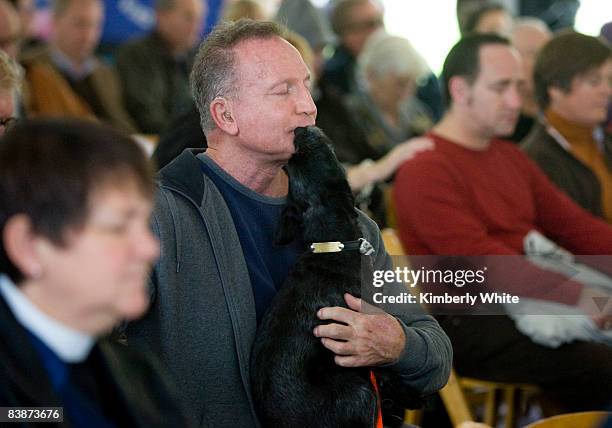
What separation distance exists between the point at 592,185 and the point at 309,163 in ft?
6.52

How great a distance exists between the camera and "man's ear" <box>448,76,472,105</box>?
3217mm

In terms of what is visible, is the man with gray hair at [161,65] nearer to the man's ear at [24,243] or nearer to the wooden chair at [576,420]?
the wooden chair at [576,420]

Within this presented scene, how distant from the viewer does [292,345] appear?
5.71ft

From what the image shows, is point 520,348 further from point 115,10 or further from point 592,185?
point 115,10

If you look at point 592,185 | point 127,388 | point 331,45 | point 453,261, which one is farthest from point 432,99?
point 127,388

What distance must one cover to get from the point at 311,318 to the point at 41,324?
70cm

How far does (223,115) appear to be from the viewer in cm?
199

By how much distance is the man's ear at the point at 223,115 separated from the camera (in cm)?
197

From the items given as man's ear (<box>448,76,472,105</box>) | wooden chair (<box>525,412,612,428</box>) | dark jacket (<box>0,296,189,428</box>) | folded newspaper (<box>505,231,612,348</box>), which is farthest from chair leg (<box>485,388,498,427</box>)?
dark jacket (<box>0,296,189,428</box>)

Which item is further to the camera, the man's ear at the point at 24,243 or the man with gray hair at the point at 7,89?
the man with gray hair at the point at 7,89

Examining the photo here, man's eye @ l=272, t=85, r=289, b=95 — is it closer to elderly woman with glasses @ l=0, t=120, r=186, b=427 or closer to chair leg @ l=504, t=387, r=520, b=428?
elderly woman with glasses @ l=0, t=120, r=186, b=427

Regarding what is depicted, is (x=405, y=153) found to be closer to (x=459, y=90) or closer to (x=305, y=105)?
(x=459, y=90)

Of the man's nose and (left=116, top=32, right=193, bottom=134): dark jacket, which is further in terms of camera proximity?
(left=116, top=32, right=193, bottom=134): dark jacket

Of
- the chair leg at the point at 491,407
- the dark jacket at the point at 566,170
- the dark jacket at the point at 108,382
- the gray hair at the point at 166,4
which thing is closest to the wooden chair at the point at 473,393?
the chair leg at the point at 491,407
